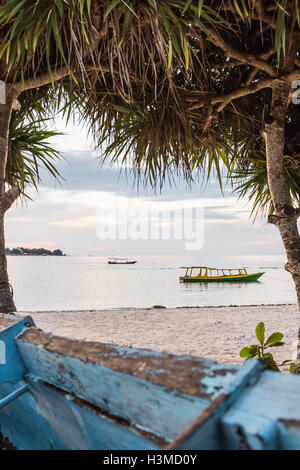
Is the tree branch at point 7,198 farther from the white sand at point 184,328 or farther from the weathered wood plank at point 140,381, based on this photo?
the white sand at point 184,328

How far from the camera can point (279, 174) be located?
8.62 ft

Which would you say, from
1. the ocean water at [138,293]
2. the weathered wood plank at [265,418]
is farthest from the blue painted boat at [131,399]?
the ocean water at [138,293]

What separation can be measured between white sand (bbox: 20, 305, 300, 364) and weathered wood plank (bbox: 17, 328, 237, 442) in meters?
3.59

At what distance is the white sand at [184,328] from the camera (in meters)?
4.98

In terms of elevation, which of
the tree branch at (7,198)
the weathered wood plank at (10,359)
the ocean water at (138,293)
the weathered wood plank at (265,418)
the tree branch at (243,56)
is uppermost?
the tree branch at (243,56)

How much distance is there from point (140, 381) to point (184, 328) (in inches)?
252

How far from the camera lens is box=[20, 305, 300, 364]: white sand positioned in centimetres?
498

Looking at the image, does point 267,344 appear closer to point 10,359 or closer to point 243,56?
point 10,359

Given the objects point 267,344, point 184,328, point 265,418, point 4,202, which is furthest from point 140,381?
point 184,328

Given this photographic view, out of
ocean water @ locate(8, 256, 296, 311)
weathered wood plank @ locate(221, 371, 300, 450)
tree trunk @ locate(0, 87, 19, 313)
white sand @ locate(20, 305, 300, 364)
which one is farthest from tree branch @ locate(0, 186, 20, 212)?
ocean water @ locate(8, 256, 296, 311)

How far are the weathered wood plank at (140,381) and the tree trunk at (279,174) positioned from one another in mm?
2006

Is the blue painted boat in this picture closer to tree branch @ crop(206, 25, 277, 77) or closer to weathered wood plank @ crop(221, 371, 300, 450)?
weathered wood plank @ crop(221, 371, 300, 450)
